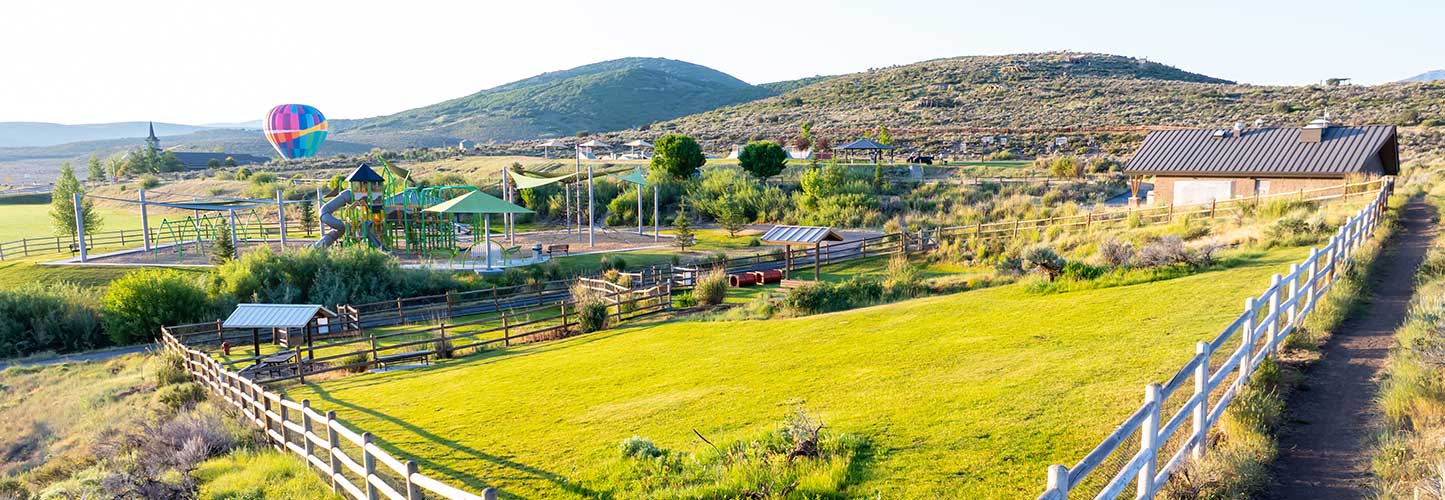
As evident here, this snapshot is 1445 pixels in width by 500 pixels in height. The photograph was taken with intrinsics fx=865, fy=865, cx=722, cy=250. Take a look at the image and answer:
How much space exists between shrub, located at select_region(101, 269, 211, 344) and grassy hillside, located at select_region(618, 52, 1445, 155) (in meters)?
62.7

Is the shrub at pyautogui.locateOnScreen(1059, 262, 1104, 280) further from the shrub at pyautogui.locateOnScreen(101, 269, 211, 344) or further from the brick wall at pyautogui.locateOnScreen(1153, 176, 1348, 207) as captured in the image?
the shrub at pyautogui.locateOnScreen(101, 269, 211, 344)

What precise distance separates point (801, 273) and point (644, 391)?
1935 cm

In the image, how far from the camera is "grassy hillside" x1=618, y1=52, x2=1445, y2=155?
70562 mm

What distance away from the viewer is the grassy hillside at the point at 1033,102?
232ft

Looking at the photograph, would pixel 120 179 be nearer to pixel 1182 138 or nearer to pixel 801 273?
pixel 801 273

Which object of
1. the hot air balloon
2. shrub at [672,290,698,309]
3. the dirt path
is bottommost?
shrub at [672,290,698,309]

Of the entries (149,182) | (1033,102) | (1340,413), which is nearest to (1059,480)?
(1340,413)

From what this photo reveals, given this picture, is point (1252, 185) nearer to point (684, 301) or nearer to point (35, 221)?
point (684, 301)

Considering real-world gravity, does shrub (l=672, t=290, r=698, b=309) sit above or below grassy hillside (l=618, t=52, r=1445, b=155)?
below

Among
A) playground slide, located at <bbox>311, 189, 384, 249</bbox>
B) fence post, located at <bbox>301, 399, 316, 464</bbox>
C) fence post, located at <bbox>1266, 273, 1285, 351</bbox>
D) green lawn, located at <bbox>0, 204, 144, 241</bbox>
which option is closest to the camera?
fence post, located at <bbox>1266, 273, 1285, 351</bbox>

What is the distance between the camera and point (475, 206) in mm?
36750

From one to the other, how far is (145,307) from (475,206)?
12.6 m

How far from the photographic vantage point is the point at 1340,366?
31.9 feet

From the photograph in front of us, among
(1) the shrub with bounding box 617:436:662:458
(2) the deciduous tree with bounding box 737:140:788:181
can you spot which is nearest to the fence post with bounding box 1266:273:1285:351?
(1) the shrub with bounding box 617:436:662:458
